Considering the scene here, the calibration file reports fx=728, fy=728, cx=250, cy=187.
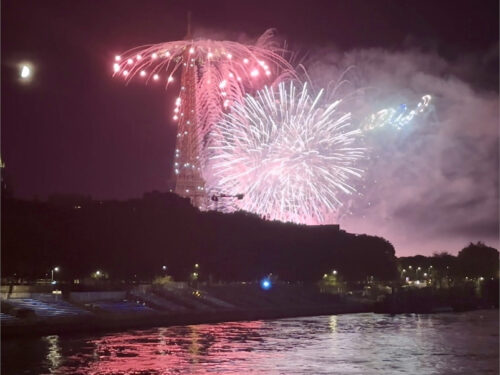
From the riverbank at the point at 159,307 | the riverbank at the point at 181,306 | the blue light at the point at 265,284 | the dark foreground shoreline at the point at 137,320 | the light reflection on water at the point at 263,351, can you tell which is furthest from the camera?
the blue light at the point at 265,284

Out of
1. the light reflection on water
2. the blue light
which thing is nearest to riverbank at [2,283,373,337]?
the blue light

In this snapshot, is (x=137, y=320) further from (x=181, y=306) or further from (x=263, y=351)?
(x=263, y=351)

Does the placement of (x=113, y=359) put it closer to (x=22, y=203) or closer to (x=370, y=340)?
(x=370, y=340)

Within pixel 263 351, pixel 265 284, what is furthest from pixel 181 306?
pixel 263 351

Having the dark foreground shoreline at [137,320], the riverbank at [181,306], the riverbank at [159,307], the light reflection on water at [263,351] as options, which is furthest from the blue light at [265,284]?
the light reflection on water at [263,351]

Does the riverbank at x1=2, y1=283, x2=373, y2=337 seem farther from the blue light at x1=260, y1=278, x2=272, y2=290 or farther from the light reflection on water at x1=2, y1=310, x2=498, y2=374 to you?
the light reflection on water at x1=2, y1=310, x2=498, y2=374

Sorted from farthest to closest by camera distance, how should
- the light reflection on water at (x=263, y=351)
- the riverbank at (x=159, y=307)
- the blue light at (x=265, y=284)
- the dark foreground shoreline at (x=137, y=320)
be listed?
the blue light at (x=265, y=284) → the riverbank at (x=159, y=307) → the dark foreground shoreline at (x=137, y=320) → the light reflection on water at (x=263, y=351)

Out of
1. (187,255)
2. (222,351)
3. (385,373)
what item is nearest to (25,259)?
(187,255)

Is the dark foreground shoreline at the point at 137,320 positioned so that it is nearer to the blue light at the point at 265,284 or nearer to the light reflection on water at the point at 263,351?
the light reflection on water at the point at 263,351
